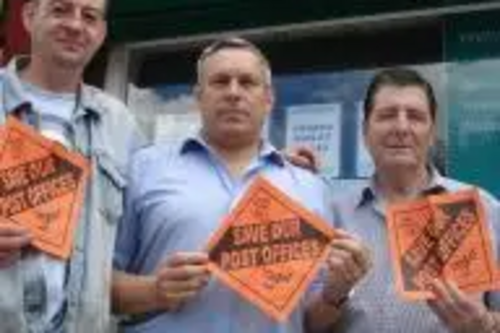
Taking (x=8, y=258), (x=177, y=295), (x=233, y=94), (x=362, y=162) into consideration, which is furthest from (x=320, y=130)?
(x=8, y=258)

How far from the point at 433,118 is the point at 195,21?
2736mm

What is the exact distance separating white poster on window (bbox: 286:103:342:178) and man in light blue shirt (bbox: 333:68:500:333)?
1991mm

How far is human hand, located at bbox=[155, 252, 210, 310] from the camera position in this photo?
10.5 ft

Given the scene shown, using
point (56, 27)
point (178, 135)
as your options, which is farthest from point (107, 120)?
point (178, 135)

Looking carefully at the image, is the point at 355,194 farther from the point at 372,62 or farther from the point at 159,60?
the point at 159,60

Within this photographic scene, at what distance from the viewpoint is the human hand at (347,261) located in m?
3.24

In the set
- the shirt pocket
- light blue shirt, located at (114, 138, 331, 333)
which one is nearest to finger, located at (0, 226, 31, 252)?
the shirt pocket

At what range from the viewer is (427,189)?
3.68m

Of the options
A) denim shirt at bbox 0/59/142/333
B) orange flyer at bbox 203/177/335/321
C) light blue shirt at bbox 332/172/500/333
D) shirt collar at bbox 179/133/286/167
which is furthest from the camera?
shirt collar at bbox 179/133/286/167

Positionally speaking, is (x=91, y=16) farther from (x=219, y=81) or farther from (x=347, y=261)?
(x=347, y=261)

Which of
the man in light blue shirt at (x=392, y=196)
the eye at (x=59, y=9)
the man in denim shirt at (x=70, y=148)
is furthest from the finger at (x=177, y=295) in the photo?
the eye at (x=59, y=9)

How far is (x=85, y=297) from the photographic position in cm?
327

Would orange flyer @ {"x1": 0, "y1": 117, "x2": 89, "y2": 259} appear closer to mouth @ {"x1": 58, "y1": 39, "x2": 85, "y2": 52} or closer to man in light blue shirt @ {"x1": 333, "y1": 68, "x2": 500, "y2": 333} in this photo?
mouth @ {"x1": 58, "y1": 39, "x2": 85, "y2": 52}

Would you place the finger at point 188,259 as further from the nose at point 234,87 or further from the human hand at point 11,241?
the nose at point 234,87
